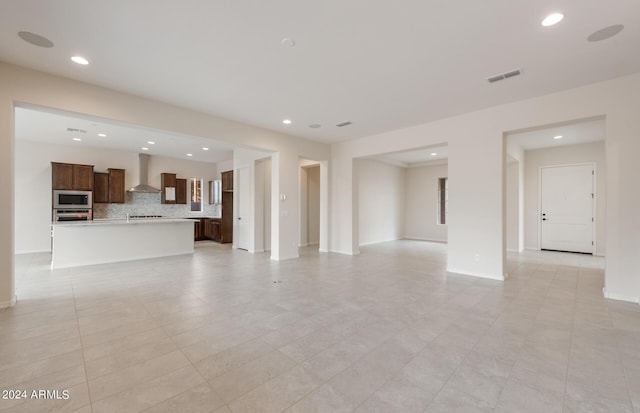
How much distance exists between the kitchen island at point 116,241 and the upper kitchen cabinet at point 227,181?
2274 mm

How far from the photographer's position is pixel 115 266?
5.66m

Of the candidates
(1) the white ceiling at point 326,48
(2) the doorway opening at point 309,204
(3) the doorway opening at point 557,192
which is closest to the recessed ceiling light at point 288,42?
(1) the white ceiling at point 326,48

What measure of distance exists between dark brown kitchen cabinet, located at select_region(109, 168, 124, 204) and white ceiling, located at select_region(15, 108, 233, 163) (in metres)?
0.75

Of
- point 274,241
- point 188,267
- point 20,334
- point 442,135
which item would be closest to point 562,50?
point 442,135

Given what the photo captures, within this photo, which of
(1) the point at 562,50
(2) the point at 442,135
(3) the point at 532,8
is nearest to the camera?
(3) the point at 532,8

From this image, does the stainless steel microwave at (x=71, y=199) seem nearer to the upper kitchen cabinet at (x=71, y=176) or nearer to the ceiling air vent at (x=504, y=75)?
the upper kitchen cabinet at (x=71, y=176)

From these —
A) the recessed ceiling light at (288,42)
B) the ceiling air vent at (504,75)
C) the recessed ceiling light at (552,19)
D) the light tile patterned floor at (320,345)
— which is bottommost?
the light tile patterned floor at (320,345)

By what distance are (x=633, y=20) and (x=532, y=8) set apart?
3.52 feet

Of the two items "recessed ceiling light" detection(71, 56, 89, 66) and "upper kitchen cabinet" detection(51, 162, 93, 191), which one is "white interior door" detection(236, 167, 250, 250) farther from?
"recessed ceiling light" detection(71, 56, 89, 66)

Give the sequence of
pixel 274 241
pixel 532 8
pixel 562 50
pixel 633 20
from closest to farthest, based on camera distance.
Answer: pixel 532 8, pixel 633 20, pixel 562 50, pixel 274 241

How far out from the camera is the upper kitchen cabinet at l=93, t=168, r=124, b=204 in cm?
815

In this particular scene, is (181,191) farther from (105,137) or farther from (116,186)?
(105,137)

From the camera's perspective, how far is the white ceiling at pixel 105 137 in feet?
18.1

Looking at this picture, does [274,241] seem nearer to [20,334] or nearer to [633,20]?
[20,334]
